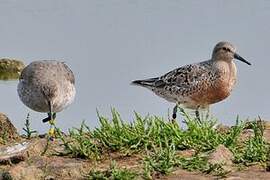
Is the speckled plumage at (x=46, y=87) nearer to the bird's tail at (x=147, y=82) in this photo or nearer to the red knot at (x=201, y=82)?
the bird's tail at (x=147, y=82)

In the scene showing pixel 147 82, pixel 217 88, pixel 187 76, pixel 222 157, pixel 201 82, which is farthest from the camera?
pixel 147 82

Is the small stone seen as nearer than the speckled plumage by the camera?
Yes

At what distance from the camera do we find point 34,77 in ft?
39.6

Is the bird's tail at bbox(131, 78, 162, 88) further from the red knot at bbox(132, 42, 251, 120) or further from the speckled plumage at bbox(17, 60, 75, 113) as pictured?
the speckled plumage at bbox(17, 60, 75, 113)

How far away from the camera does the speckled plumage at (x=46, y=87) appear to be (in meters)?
11.8

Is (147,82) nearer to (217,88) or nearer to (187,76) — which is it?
(187,76)

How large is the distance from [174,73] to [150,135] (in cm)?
484

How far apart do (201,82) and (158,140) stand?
4.45 meters

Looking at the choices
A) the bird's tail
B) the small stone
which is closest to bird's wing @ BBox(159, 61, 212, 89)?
the bird's tail

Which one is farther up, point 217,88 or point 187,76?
point 187,76

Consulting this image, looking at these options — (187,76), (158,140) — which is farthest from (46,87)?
(158,140)

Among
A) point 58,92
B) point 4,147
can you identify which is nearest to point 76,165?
point 4,147

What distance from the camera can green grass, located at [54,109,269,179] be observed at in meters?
7.11

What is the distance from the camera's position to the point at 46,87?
39.2 feet
